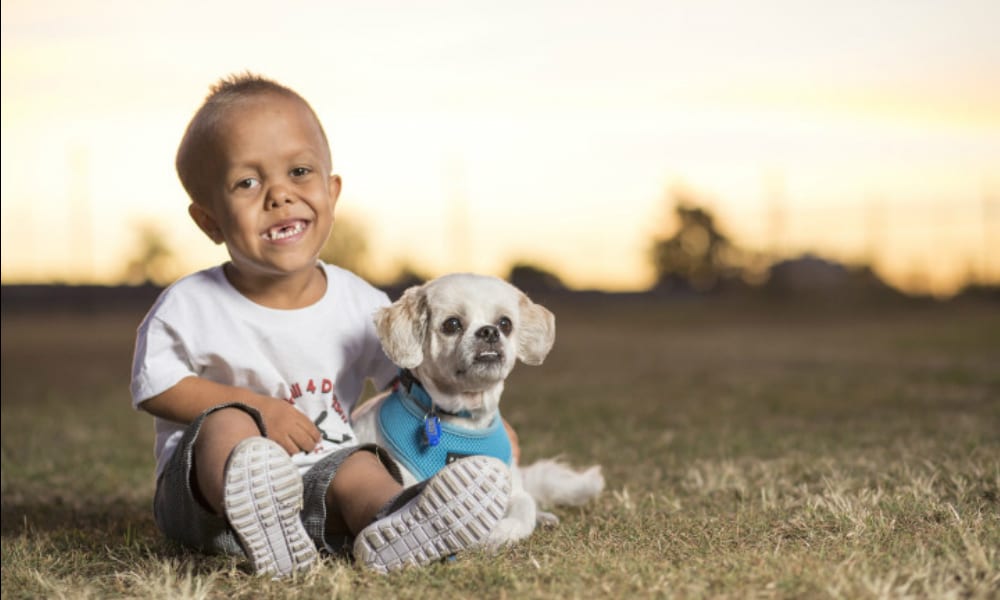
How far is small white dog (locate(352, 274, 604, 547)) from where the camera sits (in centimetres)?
331

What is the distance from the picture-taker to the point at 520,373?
40.3 ft

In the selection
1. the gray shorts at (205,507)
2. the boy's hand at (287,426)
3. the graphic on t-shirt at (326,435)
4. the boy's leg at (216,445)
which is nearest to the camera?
the boy's leg at (216,445)

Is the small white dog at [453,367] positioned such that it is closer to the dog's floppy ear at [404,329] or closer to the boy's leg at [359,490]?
the dog's floppy ear at [404,329]

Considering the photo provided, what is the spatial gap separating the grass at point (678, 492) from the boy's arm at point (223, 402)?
42 cm

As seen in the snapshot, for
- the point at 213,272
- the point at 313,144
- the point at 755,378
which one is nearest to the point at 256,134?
the point at 313,144

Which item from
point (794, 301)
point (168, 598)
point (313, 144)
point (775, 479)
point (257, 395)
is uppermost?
point (313, 144)

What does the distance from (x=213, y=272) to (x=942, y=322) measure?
78.6ft

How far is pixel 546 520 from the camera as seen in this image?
11.8 ft

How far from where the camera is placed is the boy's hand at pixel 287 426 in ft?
10.7

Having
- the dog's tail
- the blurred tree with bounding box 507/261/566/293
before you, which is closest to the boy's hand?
Answer: the dog's tail

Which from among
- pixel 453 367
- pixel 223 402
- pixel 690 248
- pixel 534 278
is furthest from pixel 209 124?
pixel 690 248

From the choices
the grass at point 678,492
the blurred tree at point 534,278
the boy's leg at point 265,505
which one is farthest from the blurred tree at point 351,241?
the boy's leg at point 265,505

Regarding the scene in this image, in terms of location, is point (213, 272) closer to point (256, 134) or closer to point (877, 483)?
point (256, 134)

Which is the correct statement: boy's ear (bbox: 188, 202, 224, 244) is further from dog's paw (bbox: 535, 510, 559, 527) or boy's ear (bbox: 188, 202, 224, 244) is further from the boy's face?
dog's paw (bbox: 535, 510, 559, 527)
